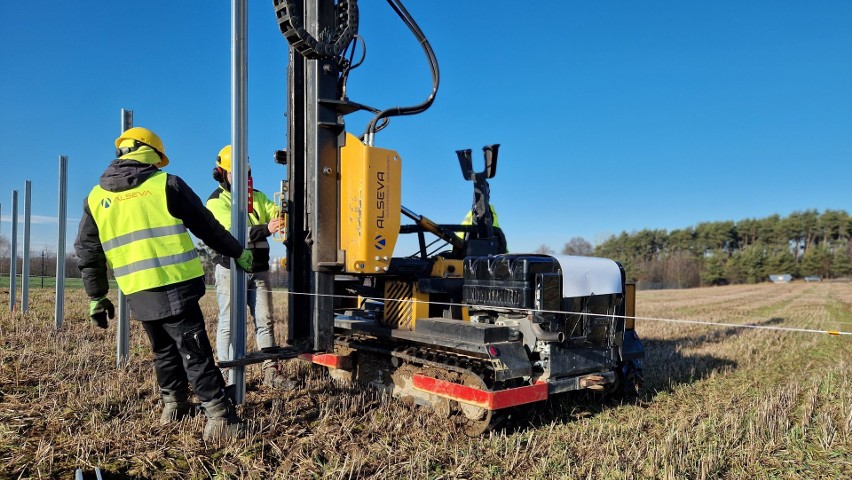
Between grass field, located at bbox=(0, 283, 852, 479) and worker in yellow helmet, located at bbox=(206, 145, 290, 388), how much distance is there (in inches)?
14.5

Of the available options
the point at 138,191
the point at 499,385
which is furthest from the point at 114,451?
the point at 499,385

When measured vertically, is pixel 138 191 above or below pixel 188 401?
above

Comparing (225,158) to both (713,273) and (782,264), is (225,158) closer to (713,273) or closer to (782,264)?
(713,273)

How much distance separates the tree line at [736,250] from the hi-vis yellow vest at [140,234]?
4823 centimetres

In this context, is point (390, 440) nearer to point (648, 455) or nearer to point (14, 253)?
point (648, 455)

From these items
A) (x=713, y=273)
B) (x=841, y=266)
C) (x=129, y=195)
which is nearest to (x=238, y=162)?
(x=129, y=195)

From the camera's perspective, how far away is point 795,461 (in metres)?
3.57

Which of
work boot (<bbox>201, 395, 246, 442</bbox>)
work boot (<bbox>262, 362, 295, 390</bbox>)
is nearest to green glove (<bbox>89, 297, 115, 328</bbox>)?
work boot (<bbox>201, 395, 246, 442</bbox>)

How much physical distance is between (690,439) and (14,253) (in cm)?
1127

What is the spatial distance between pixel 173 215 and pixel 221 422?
4.19 feet

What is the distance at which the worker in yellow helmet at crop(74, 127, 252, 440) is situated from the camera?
3.31 meters

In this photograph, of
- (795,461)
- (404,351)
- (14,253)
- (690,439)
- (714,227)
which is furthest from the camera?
(714,227)

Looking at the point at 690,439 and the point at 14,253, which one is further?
the point at 14,253

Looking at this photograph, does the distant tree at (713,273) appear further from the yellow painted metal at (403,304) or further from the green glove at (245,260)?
the green glove at (245,260)
